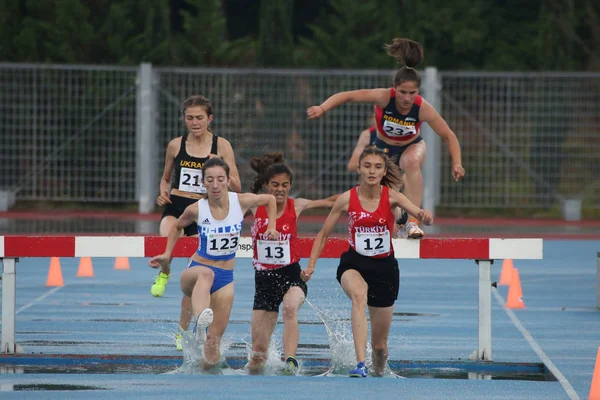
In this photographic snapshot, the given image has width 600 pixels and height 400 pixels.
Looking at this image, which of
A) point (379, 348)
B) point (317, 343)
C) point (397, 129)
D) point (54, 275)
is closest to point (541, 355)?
point (379, 348)

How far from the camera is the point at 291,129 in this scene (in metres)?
24.0

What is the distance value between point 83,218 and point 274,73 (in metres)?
4.62

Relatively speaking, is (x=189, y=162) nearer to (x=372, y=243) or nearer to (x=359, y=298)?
(x=372, y=243)

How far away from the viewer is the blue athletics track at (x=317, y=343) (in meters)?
8.69

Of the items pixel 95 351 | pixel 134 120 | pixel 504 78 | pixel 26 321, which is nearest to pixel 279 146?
pixel 134 120

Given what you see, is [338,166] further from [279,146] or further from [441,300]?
[441,300]

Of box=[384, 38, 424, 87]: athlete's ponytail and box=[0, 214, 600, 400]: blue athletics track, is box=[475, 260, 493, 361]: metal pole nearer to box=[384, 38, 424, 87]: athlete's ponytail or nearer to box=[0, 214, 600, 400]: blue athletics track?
box=[0, 214, 600, 400]: blue athletics track

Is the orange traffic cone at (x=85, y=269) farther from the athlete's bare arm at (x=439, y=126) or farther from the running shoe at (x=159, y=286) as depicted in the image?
the athlete's bare arm at (x=439, y=126)

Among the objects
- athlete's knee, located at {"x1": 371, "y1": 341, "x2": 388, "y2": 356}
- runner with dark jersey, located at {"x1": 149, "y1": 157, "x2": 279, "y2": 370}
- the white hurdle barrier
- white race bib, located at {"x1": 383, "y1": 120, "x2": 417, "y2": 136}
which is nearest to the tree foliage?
white race bib, located at {"x1": 383, "y1": 120, "x2": 417, "y2": 136}

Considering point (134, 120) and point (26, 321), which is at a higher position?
point (134, 120)

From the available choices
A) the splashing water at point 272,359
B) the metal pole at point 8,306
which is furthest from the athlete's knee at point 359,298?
the metal pole at point 8,306

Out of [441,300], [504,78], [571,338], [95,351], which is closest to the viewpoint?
[95,351]

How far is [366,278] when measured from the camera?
9.42 m

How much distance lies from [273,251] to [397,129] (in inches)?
80.1
